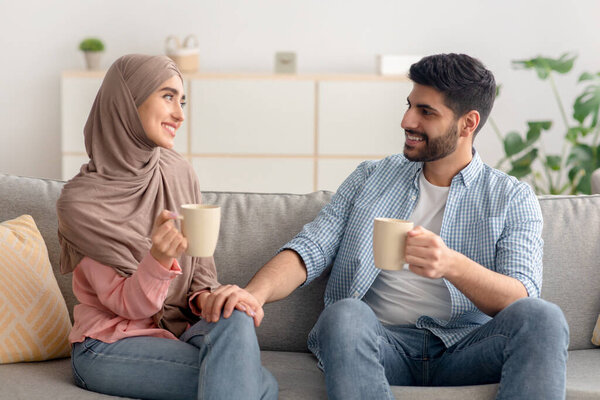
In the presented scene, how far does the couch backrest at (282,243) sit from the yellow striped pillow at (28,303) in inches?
4.7

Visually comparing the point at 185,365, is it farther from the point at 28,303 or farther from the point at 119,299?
the point at 28,303

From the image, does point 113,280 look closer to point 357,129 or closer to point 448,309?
point 448,309

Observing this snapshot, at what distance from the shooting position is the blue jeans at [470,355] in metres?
1.58

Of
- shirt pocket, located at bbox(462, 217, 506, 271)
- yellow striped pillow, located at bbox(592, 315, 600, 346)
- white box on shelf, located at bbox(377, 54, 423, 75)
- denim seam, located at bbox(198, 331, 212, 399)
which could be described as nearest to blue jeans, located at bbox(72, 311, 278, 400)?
denim seam, located at bbox(198, 331, 212, 399)

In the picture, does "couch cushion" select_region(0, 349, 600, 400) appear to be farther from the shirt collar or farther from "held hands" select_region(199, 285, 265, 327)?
the shirt collar

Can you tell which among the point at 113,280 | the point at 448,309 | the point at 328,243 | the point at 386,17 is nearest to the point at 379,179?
the point at 328,243

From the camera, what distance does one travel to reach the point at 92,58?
511cm

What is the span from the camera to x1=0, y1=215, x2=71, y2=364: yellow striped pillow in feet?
6.16

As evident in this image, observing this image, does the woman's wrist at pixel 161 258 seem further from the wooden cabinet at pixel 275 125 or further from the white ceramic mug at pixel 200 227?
the wooden cabinet at pixel 275 125

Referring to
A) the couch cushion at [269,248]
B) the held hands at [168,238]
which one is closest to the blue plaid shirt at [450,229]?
the couch cushion at [269,248]

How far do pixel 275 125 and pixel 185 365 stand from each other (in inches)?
135

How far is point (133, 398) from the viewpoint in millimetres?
1708

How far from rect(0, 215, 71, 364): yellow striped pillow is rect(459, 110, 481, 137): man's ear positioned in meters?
1.27

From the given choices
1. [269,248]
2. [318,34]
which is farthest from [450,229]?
[318,34]
